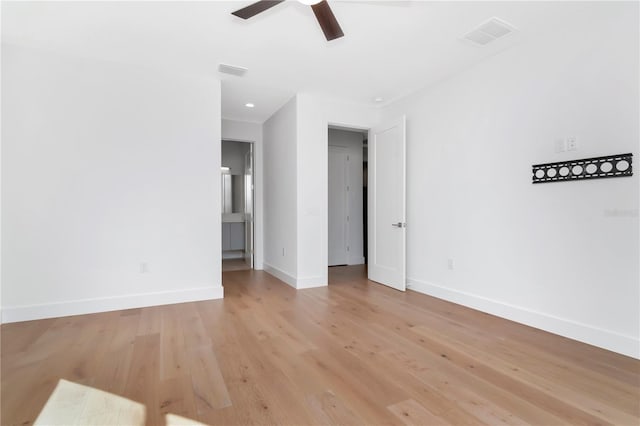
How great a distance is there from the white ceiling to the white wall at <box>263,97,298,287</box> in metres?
0.96

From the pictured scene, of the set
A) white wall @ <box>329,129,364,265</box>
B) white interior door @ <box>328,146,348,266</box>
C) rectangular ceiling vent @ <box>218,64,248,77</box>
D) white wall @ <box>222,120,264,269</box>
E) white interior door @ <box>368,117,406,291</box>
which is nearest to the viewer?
rectangular ceiling vent @ <box>218,64,248,77</box>

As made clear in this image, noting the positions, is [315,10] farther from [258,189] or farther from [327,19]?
[258,189]

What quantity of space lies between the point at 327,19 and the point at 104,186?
9.38ft

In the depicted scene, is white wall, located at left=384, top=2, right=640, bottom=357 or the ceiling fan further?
white wall, located at left=384, top=2, right=640, bottom=357

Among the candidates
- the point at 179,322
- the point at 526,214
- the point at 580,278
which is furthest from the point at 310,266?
the point at 580,278

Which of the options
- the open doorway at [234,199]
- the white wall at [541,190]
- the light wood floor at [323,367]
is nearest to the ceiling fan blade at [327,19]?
the white wall at [541,190]

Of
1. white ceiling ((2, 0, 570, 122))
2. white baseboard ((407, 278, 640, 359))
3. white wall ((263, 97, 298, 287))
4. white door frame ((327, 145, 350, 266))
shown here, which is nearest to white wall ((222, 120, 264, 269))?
white wall ((263, 97, 298, 287))

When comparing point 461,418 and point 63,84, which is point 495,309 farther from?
point 63,84

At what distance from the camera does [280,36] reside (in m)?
2.95

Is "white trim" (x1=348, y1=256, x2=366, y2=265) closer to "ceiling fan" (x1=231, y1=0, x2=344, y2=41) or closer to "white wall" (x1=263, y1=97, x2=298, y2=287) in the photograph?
"white wall" (x1=263, y1=97, x2=298, y2=287)

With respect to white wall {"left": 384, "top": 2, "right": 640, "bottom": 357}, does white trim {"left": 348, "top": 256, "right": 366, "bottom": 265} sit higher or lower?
lower

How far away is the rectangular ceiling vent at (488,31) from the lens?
2.73m

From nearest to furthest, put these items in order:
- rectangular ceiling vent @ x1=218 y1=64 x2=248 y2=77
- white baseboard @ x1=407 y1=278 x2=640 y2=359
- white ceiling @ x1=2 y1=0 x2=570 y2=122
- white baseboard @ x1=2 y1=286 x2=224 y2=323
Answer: white baseboard @ x1=407 y1=278 x2=640 y2=359 < white ceiling @ x1=2 y1=0 x2=570 y2=122 < white baseboard @ x1=2 y1=286 x2=224 y2=323 < rectangular ceiling vent @ x1=218 y1=64 x2=248 y2=77

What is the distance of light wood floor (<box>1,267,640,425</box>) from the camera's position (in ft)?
5.60
